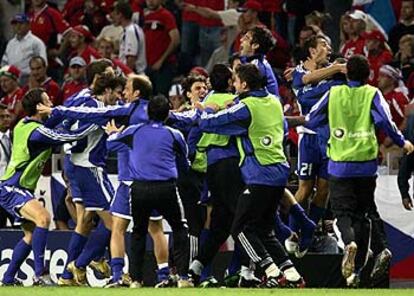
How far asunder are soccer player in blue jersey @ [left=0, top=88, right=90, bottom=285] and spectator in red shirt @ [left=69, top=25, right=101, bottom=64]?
6.75m

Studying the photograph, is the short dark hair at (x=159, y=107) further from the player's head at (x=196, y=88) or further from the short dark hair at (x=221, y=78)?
the player's head at (x=196, y=88)

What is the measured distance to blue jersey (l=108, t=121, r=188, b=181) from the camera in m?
19.6

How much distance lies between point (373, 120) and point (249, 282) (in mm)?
2577

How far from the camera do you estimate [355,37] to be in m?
26.5

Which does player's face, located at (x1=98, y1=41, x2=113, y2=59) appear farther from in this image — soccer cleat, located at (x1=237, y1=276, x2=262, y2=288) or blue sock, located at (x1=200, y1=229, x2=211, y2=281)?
soccer cleat, located at (x1=237, y1=276, x2=262, y2=288)

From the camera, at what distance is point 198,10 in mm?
28688

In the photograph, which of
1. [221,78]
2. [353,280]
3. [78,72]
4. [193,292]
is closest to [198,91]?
[221,78]

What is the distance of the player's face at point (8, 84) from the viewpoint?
27.8m

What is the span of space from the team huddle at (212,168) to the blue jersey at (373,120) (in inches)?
0.6

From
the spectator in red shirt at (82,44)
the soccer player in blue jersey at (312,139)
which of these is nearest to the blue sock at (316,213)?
the soccer player in blue jersey at (312,139)

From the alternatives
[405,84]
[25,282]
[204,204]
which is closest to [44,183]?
[25,282]

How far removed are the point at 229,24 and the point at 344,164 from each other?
9803 millimetres

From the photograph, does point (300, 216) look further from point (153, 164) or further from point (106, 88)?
point (106, 88)

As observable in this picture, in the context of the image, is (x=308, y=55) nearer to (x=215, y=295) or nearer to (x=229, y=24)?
(x=215, y=295)
